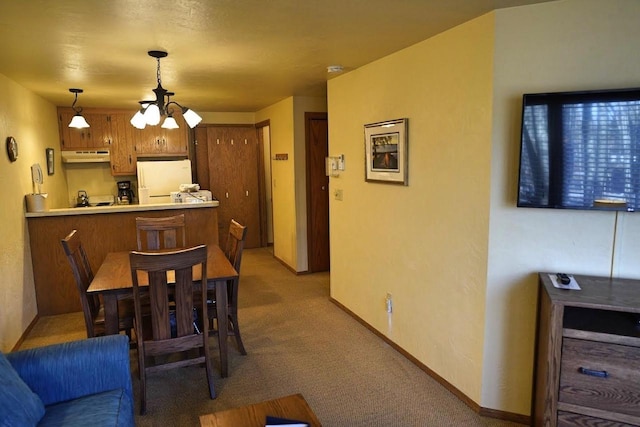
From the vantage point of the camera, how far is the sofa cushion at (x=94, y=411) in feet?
5.72

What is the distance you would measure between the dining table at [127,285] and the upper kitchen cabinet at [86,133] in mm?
3420

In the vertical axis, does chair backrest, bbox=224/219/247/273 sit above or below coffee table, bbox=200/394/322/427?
above

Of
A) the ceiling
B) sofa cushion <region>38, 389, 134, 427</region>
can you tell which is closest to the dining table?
sofa cushion <region>38, 389, 134, 427</region>

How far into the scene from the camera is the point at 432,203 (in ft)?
9.23

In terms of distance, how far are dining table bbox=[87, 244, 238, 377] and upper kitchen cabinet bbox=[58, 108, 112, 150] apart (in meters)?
3.42

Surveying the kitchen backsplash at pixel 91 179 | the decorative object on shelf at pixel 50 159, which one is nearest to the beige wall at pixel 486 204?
the decorative object on shelf at pixel 50 159

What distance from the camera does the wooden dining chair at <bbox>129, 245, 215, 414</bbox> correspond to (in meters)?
2.43

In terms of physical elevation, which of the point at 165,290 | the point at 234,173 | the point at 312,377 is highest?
the point at 234,173

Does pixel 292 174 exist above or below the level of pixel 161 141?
below

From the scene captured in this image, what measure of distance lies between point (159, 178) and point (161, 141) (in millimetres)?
611

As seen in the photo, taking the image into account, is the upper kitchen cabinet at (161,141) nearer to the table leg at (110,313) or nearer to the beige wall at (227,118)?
the beige wall at (227,118)

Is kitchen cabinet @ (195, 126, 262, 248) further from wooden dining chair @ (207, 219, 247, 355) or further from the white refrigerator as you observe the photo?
wooden dining chair @ (207, 219, 247, 355)

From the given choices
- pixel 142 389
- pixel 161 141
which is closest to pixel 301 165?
pixel 161 141

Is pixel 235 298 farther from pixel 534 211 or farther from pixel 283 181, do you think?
pixel 283 181
